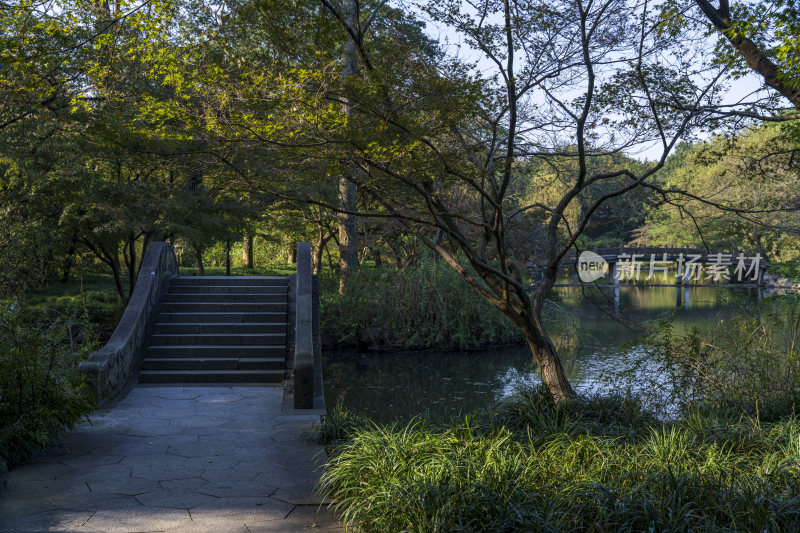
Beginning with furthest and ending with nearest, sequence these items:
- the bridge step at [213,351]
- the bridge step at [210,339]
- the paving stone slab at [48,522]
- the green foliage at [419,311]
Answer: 1. the green foliage at [419,311]
2. the bridge step at [210,339]
3. the bridge step at [213,351]
4. the paving stone slab at [48,522]

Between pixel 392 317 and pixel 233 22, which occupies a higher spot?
pixel 233 22

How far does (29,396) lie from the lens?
5727 mm

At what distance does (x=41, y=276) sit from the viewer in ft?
54.0

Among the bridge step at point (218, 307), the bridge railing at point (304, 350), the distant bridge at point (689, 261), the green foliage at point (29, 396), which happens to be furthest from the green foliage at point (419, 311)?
the distant bridge at point (689, 261)

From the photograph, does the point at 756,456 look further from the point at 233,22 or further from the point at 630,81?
the point at 233,22

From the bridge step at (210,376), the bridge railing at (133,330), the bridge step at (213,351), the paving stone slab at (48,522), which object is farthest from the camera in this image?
the bridge step at (213,351)

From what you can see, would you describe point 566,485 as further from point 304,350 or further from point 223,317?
point 223,317

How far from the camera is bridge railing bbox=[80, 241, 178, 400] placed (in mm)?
7871

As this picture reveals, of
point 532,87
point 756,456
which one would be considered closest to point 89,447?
point 756,456

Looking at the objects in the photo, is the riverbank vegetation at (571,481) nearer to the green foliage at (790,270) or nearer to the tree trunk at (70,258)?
the green foliage at (790,270)

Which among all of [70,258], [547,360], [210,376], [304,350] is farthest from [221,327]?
[70,258]

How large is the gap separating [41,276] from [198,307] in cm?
751

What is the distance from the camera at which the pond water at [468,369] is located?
10.7m

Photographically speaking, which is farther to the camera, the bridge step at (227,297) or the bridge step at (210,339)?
the bridge step at (227,297)
